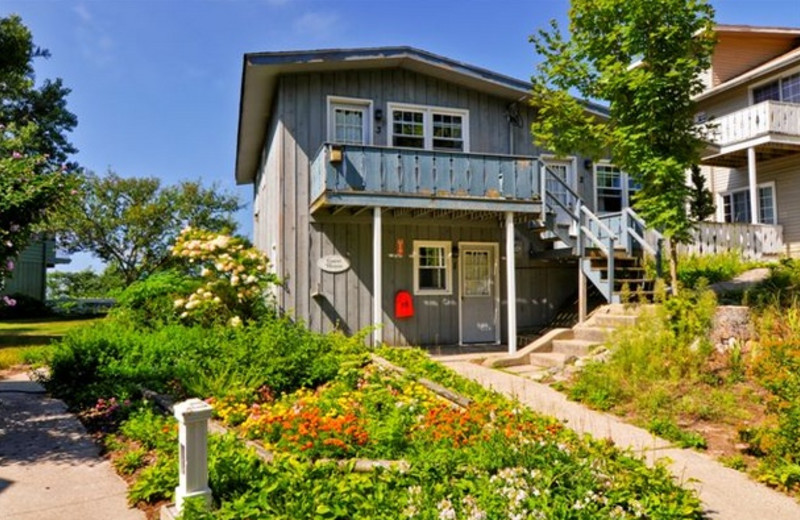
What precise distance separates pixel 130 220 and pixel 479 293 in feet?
71.7

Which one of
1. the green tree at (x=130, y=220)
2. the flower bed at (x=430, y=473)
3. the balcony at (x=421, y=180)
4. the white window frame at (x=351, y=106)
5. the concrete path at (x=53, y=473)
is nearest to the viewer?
the flower bed at (x=430, y=473)

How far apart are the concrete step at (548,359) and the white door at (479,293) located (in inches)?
108

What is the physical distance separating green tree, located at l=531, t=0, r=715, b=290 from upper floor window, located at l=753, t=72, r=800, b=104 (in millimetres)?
10486

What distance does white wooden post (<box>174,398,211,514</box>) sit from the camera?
3.25 metres

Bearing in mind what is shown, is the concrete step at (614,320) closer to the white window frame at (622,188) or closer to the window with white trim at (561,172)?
the window with white trim at (561,172)

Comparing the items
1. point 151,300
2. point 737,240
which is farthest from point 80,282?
point 737,240

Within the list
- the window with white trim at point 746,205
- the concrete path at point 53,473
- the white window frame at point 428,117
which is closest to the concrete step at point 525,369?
the white window frame at point 428,117

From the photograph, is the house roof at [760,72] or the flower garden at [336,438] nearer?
the flower garden at [336,438]

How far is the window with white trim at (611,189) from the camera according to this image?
43.4 feet

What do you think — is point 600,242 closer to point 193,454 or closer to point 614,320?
point 614,320

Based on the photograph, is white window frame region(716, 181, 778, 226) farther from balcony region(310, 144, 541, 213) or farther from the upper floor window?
balcony region(310, 144, 541, 213)

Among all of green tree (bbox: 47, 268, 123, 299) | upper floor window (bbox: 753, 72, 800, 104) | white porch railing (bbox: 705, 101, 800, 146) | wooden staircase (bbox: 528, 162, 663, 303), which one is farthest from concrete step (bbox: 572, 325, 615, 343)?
green tree (bbox: 47, 268, 123, 299)

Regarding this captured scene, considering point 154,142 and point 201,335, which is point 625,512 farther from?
point 154,142

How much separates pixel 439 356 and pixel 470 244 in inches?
124
